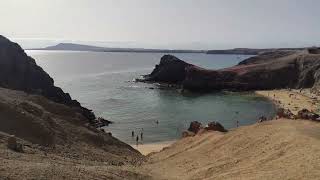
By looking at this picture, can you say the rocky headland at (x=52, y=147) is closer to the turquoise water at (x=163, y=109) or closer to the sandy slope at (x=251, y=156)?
the sandy slope at (x=251, y=156)

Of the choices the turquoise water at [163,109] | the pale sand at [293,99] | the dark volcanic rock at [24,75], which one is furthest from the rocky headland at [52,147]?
the pale sand at [293,99]

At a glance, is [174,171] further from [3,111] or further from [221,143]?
[3,111]

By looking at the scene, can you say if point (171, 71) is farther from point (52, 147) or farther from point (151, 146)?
point (52, 147)

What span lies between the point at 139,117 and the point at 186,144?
39.4 meters

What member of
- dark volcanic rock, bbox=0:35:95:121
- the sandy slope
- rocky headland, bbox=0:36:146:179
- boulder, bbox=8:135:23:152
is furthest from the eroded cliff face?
boulder, bbox=8:135:23:152

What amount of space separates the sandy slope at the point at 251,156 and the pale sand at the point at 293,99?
4625 centimetres

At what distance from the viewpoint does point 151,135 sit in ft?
211

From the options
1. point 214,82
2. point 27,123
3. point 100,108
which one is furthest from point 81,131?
point 214,82

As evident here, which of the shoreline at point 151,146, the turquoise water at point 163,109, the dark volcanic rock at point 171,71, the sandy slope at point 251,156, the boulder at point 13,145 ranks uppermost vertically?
the boulder at point 13,145

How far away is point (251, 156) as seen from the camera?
97.3 feet

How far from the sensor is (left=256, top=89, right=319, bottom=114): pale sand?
85.8m

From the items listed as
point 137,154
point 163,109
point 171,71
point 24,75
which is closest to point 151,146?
point 137,154

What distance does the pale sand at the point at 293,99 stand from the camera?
8581 cm

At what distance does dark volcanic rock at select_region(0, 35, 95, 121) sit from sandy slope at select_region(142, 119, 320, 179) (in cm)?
3677
